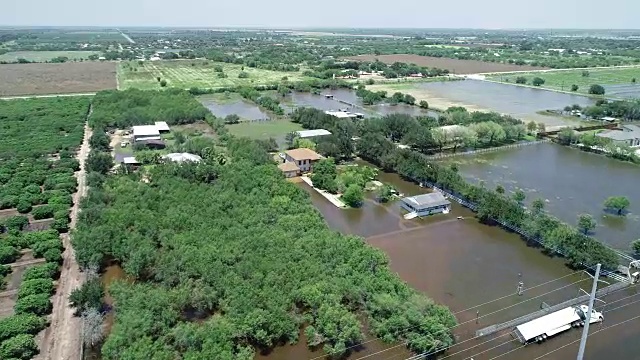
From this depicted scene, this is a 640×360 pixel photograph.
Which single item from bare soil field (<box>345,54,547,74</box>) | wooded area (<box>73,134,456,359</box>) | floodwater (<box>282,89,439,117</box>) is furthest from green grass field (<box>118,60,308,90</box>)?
wooded area (<box>73,134,456,359</box>)

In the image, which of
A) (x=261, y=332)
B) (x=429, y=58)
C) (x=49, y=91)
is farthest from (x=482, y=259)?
A: (x=429, y=58)

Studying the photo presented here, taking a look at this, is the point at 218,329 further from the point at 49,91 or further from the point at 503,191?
the point at 49,91

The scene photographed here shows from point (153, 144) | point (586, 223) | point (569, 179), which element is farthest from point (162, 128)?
point (586, 223)

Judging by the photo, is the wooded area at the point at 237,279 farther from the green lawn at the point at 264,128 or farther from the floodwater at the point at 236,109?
the floodwater at the point at 236,109

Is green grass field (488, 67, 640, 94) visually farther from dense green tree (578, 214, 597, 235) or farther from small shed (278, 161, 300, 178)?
small shed (278, 161, 300, 178)

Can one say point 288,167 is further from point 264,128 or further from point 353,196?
point 264,128

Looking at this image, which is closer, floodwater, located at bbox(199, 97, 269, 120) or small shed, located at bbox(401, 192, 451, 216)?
small shed, located at bbox(401, 192, 451, 216)

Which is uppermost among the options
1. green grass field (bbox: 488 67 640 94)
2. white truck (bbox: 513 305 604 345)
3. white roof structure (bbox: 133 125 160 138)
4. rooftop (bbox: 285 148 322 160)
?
green grass field (bbox: 488 67 640 94)
